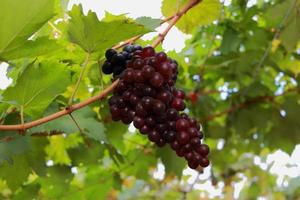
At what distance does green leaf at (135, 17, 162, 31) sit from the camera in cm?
115

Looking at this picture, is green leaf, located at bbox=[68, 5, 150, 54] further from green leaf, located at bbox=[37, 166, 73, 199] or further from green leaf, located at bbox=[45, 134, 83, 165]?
green leaf, located at bbox=[45, 134, 83, 165]

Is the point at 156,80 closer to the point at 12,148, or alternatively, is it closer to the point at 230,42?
the point at 12,148

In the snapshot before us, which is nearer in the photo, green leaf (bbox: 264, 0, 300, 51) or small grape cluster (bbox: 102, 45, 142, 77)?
small grape cluster (bbox: 102, 45, 142, 77)

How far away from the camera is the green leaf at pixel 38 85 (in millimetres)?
1117

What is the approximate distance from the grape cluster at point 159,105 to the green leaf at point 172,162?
942mm

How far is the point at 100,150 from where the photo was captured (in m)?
1.92

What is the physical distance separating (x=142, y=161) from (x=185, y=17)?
32.0 inches

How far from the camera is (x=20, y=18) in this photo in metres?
0.99

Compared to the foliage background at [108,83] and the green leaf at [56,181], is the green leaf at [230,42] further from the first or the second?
the green leaf at [56,181]

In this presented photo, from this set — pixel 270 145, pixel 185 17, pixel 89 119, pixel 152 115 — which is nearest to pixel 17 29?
pixel 152 115

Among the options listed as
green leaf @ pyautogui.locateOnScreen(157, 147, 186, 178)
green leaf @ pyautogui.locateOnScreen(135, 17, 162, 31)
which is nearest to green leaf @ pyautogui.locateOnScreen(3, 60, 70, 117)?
green leaf @ pyautogui.locateOnScreen(135, 17, 162, 31)

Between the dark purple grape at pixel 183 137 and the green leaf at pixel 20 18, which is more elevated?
the green leaf at pixel 20 18

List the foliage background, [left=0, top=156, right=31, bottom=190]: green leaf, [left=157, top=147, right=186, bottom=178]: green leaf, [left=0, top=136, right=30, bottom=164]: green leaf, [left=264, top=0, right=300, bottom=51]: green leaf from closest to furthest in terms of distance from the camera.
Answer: the foliage background
[left=0, top=136, right=30, bottom=164]: green leaf
[left=0, top=156, right=31, bottom=190]: green leaf
[left=264, top=0, right=300, bottom=51]: green leaf
[left=157, top=147, right=186, bottom=178]: green leaf

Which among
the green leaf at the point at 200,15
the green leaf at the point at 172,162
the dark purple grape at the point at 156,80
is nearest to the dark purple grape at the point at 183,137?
the dark purple grape at the point at 156,80
